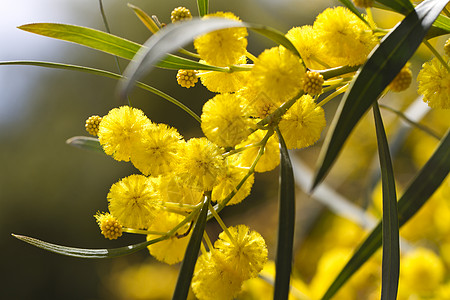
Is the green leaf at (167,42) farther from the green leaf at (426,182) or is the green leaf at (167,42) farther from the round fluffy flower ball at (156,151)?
the green leaf at (426,182)

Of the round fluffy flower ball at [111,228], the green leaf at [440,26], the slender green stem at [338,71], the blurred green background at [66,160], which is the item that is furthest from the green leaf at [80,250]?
the blurred green background at [66,160]

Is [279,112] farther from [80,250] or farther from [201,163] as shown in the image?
[80,250]

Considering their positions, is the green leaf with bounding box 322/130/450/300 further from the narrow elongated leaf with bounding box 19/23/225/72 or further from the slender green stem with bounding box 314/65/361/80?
the narrow elongated leaf with bounding box 19/23/225/72

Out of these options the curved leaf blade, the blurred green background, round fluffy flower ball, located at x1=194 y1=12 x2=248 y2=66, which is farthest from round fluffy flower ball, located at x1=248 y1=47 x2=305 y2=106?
the blurred green background

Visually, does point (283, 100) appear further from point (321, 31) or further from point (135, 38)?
point (135, 38)

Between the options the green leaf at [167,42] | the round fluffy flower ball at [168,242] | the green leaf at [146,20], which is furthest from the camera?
the round fluffy flower ball at [168,242]
